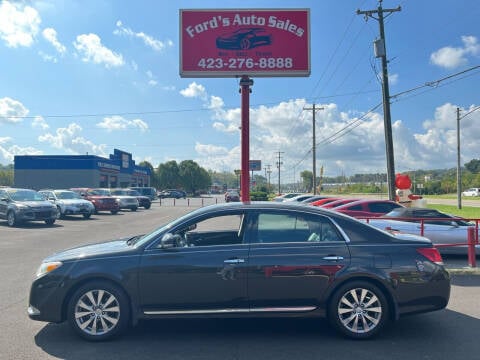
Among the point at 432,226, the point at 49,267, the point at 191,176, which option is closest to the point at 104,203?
the point at 432,226

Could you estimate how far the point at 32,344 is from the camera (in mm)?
4629

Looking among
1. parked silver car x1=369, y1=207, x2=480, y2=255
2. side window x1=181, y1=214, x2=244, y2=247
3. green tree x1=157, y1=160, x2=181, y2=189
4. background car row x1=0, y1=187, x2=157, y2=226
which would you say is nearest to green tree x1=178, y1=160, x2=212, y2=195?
green tree x1=157, y1=160, x2=181, y2=189

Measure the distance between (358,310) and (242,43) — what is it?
524 inches

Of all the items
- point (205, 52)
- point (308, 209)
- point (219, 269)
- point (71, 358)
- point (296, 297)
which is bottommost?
point (71, 358)

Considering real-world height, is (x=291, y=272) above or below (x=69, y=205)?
below

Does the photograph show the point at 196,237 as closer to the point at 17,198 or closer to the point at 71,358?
the point at 71,358

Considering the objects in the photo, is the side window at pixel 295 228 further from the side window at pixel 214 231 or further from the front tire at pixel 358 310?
the front tire at pixel 358 310

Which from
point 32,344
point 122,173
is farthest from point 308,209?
point 122,173

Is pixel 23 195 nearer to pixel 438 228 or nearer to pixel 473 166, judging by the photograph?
pixel 438 228

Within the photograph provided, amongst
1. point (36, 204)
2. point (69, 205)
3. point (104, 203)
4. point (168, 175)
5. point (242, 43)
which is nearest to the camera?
point (242, 43)

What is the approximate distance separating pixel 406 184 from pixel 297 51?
9283 millimetres

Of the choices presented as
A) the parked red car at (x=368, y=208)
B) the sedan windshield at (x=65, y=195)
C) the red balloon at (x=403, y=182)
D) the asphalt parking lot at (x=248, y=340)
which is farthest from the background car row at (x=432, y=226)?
the sedan windshield at (x=65, y=195)

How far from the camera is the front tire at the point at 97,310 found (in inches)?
186

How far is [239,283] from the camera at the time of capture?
185 inches
